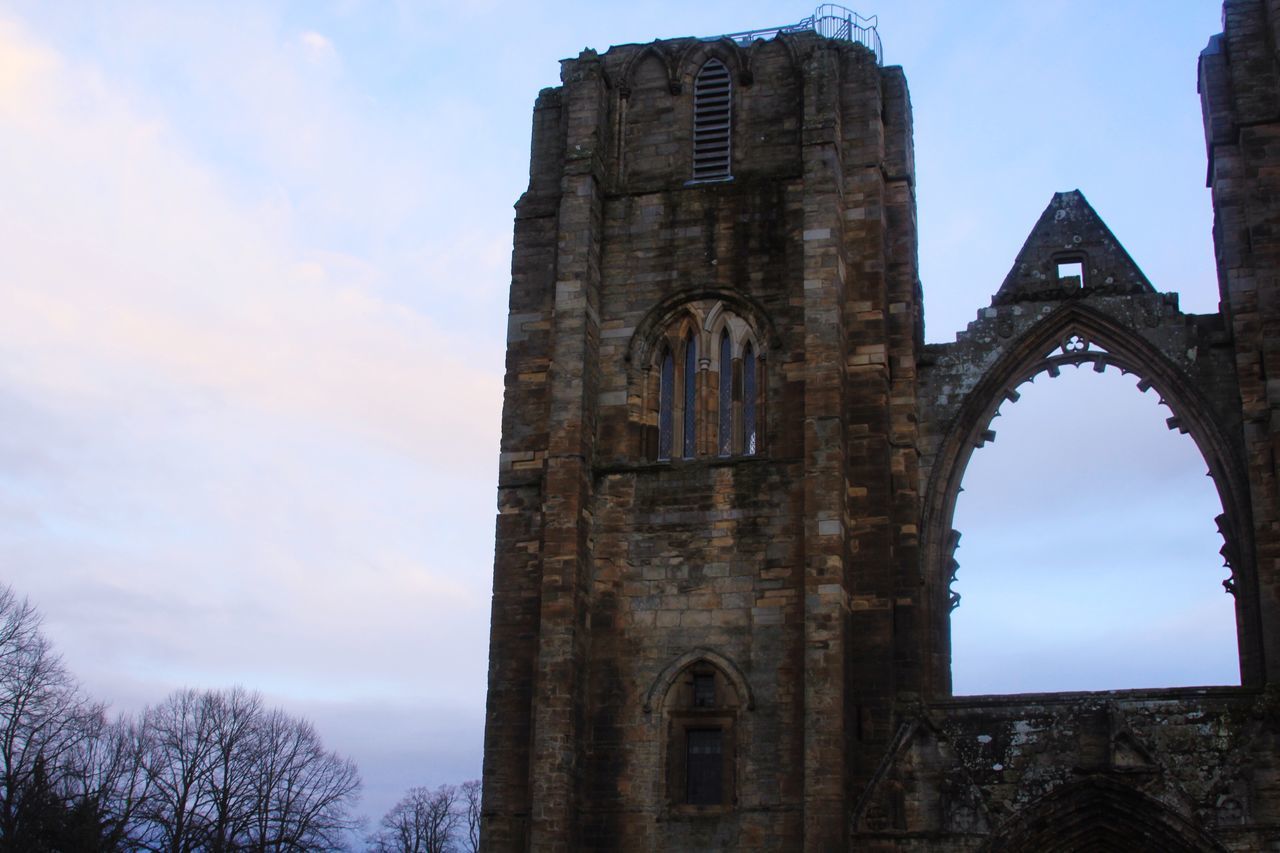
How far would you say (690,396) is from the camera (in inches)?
923

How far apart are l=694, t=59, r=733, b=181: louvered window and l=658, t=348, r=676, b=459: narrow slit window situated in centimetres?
279

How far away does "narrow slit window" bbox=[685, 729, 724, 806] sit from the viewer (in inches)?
829

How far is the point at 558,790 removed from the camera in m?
20.6

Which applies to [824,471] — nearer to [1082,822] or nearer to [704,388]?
[704,388]

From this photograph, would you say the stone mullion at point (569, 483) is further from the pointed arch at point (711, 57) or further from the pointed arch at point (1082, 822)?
the pointed arch at point (1082, 822)

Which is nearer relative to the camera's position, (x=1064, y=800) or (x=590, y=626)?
(x=1064, y=800)

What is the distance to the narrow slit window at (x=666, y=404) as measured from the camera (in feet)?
76.2

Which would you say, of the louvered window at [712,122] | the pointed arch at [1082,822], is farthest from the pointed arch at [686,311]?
the pointed arch at [1082,822]

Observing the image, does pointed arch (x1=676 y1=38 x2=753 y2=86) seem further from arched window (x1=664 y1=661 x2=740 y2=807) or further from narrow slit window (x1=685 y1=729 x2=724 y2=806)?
narrow slit window (x1=685 y1=729 x2=724 y2=806)

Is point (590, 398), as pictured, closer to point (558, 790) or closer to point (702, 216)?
point (702, 216)

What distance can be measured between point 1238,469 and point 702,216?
774cm

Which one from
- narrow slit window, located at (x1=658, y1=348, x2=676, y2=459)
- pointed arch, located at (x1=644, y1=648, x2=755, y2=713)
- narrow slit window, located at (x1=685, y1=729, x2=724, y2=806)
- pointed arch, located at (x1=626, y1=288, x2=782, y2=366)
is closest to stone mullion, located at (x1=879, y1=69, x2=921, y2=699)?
pointed arch, located at (x1=626, y1=288, x2=782, y2=366)

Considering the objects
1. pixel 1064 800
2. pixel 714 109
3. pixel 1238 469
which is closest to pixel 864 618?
pixel 1064 800

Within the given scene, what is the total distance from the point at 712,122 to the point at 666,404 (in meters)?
4.28
